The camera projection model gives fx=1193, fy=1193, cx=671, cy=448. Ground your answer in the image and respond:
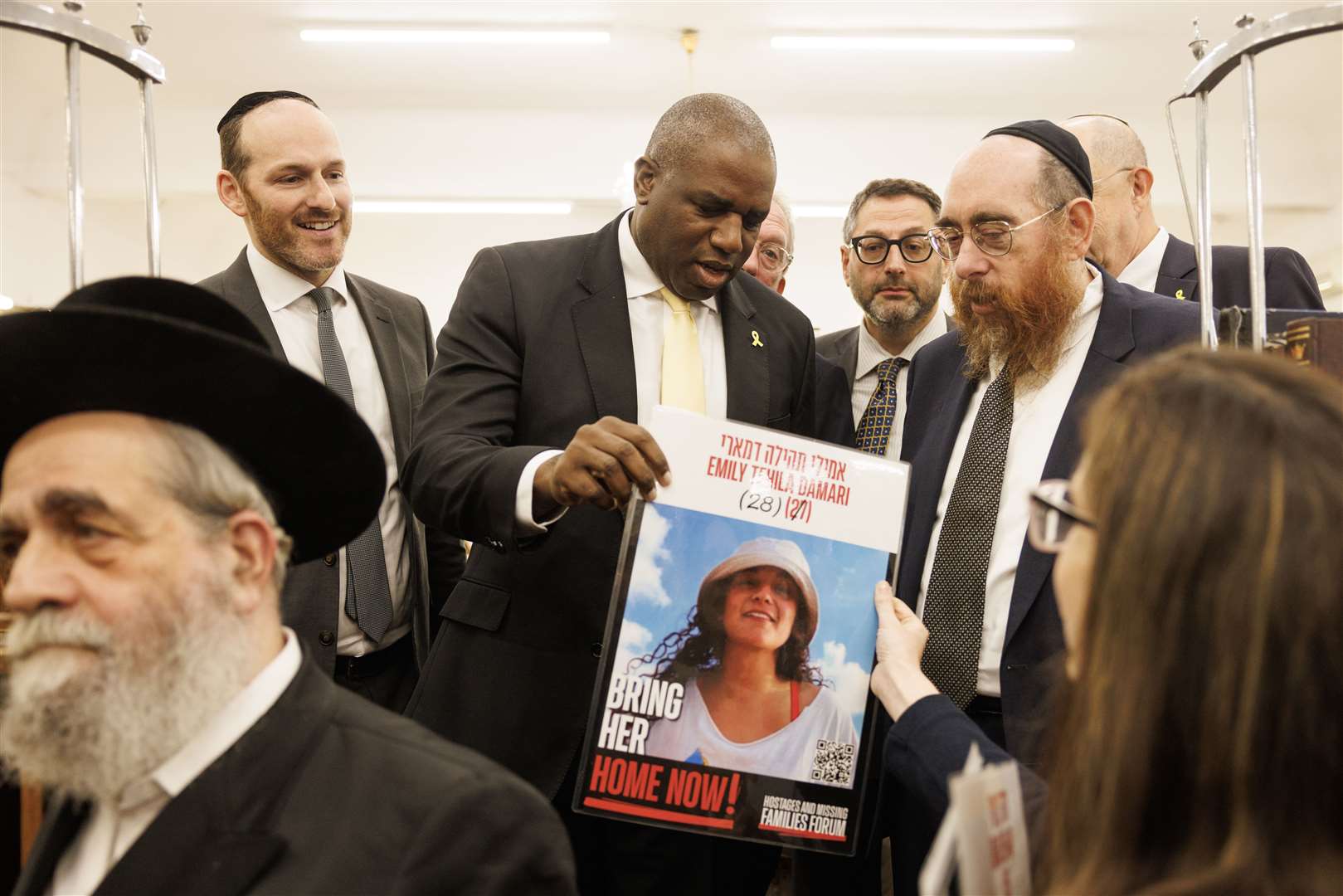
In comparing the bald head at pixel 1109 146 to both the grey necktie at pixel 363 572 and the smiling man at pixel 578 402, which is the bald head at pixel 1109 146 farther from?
the grey necktie at pixel 363 572

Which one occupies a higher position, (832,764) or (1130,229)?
(1130,229)

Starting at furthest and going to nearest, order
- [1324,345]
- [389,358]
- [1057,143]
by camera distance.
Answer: [389,358], [1057,143], [1324,345]

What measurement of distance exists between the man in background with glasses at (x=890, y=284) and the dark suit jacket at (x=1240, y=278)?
0.74 metres

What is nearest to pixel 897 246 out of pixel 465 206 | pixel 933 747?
pixel 933 747

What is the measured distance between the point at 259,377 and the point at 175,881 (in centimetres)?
58

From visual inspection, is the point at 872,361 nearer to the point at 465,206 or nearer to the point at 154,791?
the point at 154,791

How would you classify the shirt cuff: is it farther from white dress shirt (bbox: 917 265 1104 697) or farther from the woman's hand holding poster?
white dress shirt (bbox: 917 265 1104 697)

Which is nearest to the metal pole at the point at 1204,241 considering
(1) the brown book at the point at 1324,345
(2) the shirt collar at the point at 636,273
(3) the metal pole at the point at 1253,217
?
(3) the metal pole at the point at 1253,217

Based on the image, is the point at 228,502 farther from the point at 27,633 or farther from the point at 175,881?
the point at 175,881

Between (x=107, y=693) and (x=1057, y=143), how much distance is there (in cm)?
213

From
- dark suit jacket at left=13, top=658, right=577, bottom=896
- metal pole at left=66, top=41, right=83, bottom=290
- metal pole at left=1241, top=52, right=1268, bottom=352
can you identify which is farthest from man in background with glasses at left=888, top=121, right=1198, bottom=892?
metal pole at left=66, top=41, right=83, bottom=290

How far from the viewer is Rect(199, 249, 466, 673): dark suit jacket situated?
8.79ft

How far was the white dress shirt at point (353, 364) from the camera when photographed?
2869 millimetres

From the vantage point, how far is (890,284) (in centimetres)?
350
